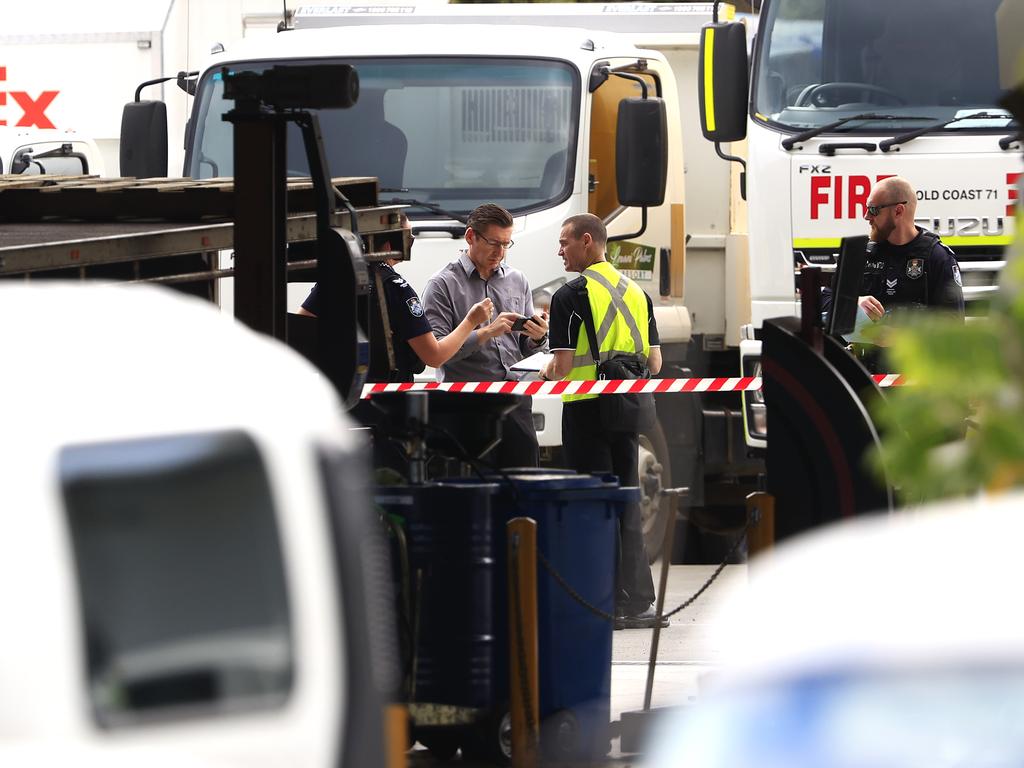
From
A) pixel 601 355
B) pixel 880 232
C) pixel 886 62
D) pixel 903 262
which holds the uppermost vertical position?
pixel 886 62

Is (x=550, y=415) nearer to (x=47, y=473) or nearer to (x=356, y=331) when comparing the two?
(x=356, y=331)

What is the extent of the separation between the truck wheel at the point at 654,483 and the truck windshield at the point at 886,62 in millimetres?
1990

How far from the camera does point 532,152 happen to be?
10.5 meters

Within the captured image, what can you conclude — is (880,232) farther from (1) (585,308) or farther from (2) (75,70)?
(2) (75,70)

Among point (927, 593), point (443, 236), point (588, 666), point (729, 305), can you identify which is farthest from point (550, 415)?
point (927, 593)

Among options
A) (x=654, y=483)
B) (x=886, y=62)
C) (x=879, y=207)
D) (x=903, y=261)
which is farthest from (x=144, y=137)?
(x=903, y=261)

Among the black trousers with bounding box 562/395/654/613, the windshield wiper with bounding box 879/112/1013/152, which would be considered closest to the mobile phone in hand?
the black trousers with bounding box 562/395/654/613

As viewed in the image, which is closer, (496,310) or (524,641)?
(524,641)

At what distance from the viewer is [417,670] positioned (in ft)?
19.6

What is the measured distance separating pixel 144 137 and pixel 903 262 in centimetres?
449

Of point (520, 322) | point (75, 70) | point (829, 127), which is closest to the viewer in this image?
point (520, 322)

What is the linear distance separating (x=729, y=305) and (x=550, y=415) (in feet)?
6.11

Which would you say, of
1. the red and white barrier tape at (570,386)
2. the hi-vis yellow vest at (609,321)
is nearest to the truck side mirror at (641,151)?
the red and white barrier tape at (570,386)

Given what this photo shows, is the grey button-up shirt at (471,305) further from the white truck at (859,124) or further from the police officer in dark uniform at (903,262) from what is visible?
the police officer in dark uniform at (903,262)
